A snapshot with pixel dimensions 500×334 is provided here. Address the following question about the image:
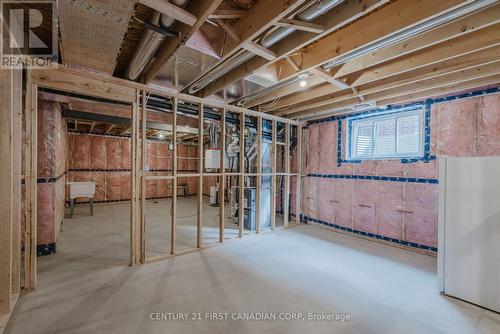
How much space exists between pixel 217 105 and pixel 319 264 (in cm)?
291

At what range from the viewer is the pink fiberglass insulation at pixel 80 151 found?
714 cm

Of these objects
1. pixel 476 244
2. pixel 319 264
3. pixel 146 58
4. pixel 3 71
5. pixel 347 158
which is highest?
pixel 146 58

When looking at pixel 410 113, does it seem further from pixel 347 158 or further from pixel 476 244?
pixel 476 244

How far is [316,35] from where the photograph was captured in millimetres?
1852

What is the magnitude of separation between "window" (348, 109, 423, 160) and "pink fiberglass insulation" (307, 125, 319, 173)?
0.78 m

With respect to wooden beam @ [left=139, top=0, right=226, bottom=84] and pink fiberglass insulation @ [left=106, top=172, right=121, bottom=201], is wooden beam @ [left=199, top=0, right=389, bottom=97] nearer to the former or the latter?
wooden beam @ [left=139, top=0, right=226, bottom=84]

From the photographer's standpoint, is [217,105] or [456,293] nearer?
[456,293]

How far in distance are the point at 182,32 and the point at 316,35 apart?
1.13 metres

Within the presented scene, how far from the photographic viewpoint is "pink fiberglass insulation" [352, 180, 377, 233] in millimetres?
4230

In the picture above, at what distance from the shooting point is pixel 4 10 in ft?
5.92

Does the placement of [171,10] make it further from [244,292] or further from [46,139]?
[46,139]

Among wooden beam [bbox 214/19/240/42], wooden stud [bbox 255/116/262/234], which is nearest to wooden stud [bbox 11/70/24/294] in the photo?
wooden beam [bbox 214/19/240/42]

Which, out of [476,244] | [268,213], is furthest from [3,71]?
[476,244]

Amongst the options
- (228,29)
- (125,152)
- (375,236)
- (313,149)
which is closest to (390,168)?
(375,236)
